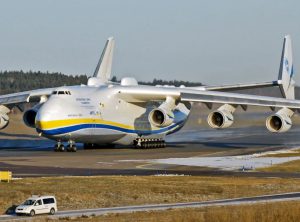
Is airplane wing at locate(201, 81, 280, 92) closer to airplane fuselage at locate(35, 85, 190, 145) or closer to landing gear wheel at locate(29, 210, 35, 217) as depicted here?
airplane fuselage at locate(35, 85, 190, 145)

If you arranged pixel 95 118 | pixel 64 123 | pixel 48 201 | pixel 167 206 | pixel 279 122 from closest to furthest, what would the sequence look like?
pixel 48 201 < pixel 167 206 < pixel 64 123 < pixel 95 118 < pixel 279 122

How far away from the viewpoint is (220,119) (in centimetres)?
6006

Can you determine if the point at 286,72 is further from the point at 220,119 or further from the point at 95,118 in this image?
the point at 95,118

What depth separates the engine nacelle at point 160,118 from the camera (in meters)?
59.8

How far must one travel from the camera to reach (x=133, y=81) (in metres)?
64.0

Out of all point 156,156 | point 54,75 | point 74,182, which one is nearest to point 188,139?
point 156,156

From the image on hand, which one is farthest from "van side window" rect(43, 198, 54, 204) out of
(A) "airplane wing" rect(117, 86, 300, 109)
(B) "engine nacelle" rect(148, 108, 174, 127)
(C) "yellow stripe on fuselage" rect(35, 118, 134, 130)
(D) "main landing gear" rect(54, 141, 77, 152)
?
(A) "airplane wing" rect(117, 86, 300, 109)

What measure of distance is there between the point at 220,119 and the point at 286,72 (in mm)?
10650

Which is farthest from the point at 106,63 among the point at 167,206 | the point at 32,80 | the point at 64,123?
the point at 32,80

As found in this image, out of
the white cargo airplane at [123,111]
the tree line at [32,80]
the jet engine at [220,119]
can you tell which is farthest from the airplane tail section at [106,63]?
the tree line at [32,80]

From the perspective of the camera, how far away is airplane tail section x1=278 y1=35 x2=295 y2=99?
221 ft

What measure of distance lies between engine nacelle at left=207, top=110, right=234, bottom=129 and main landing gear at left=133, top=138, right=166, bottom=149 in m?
5.75

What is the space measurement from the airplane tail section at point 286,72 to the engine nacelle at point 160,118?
37.0 ft

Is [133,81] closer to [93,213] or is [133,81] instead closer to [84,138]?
[84,138]
